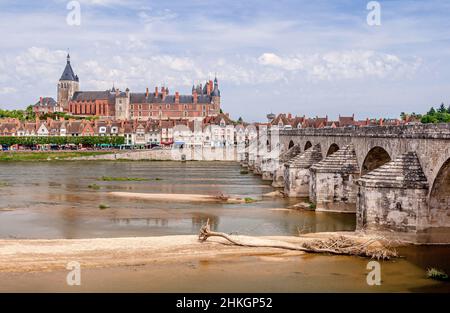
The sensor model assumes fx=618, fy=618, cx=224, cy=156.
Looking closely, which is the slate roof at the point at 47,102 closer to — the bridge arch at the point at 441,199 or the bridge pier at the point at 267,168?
the bridge pier at the point at 267,168

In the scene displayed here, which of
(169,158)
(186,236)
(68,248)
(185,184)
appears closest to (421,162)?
(186,236)

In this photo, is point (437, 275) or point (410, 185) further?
point (410, 185)

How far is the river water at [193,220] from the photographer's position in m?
20.4

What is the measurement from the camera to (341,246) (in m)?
23.5

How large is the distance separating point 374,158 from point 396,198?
9136mm

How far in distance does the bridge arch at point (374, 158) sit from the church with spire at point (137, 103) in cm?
13571

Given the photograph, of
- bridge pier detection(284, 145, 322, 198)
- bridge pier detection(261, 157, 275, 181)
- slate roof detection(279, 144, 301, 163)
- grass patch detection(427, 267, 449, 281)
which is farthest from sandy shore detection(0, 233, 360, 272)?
bridge pier detection(261, 157, 275, 181)

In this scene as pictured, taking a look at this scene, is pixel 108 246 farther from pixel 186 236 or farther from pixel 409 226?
pixel 409 226

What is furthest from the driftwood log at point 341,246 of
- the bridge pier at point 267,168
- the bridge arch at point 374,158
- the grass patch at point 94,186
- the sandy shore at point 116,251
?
the bridge pier at point 267,168

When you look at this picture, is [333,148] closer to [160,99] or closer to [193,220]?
[193,220]

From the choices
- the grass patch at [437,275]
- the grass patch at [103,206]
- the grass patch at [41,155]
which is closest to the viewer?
the grass patch at [437,275]

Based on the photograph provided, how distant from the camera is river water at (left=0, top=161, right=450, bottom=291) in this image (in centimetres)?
2038

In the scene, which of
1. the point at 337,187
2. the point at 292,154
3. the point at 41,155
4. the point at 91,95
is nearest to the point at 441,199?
the point at 337,187

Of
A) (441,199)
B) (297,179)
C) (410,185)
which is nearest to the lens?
(441,199)
